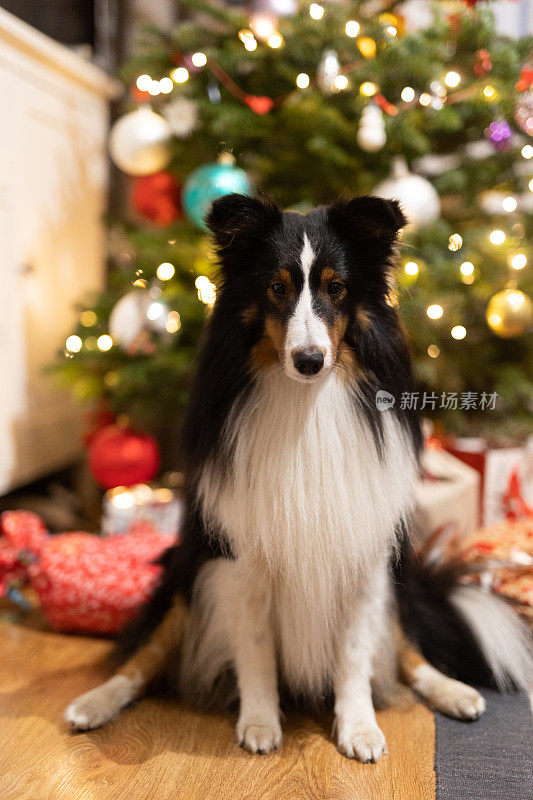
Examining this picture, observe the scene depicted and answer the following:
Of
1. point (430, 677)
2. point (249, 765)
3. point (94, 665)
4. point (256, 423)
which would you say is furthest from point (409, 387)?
point (94, 665)

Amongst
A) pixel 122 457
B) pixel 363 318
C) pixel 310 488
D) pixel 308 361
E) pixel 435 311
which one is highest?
pixel 435 311

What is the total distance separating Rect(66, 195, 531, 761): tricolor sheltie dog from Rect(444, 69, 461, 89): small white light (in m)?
1.44

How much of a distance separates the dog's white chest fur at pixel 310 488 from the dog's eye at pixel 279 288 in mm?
→ 172

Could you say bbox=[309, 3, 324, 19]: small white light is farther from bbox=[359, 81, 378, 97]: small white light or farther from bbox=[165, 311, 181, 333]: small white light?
bbox=[165, 311, 181, 333]: small white light

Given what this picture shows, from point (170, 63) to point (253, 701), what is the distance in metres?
2.46

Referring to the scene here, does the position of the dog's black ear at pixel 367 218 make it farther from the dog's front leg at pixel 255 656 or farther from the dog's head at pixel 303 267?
the dog's front leg at pixel 255 656

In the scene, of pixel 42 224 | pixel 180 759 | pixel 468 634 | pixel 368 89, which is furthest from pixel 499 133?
pixel 180 759

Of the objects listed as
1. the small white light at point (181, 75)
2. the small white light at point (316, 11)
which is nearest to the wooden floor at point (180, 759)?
the small white light at point (181, 75)

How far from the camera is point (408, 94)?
94.6 inches

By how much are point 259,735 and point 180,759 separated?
0.19m

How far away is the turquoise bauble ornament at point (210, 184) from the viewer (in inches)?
96.6

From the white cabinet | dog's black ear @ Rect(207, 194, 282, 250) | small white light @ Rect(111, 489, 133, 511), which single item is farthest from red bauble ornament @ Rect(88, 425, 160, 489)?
dog's black ear @ Rect(207, 194, 282, 250)

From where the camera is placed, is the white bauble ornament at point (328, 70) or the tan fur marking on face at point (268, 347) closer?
the tan fur marking on face at point (268, 347)

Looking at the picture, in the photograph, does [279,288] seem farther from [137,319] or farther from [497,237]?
[497,237]
